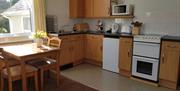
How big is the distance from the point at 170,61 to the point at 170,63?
0.04 meters

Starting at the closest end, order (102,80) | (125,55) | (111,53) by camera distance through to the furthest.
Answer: (102,80) → (125,55) → (111,53)

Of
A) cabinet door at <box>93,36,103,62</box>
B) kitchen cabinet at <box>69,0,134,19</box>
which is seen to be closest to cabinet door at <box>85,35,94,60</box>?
cabinet door at <box>93,36,103,62</box>

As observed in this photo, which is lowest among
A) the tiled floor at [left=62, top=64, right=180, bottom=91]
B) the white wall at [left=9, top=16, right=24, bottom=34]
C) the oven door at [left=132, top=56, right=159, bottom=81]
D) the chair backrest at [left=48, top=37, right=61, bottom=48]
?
the tiled floor at [left=62, top=64, right=180, bottom=91]

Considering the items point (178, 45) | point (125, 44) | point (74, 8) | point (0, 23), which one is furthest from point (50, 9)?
point (178, 45)

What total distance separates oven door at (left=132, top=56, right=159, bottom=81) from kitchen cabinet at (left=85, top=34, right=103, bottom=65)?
3.43 feet

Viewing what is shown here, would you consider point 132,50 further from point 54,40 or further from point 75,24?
point 75,24

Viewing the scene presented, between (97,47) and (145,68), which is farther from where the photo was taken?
(97,47)

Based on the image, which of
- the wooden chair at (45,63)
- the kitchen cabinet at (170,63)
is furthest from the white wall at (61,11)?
the kitchen cabinet at (170,63)

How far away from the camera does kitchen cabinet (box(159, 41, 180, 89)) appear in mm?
2867

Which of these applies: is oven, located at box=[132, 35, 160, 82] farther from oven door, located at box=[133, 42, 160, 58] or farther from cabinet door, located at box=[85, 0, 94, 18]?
cabinet door, located at box=[85, 0, 94, 18]

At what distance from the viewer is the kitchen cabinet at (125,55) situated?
3.46 meters

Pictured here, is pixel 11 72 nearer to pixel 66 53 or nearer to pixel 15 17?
pixel 66 53

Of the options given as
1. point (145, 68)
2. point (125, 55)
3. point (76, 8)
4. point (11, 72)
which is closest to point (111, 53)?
point (125, 55)

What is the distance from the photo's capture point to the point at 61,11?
448cm
